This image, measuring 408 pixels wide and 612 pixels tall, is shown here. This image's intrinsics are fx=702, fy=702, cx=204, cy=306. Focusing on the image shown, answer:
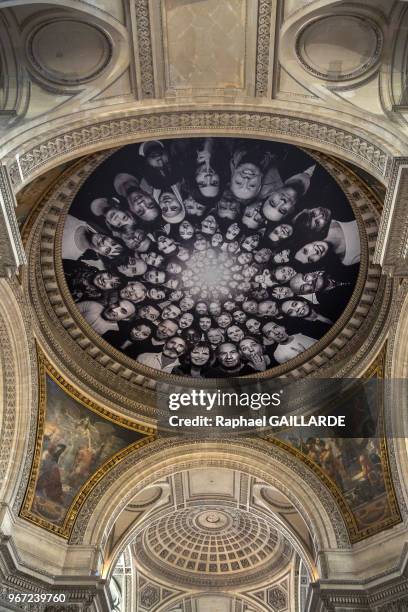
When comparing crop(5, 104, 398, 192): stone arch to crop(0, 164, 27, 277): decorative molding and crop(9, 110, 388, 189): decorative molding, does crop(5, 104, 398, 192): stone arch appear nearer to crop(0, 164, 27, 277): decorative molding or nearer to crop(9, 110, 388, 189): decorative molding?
crop(9, 110, 388, 189): decorative molding

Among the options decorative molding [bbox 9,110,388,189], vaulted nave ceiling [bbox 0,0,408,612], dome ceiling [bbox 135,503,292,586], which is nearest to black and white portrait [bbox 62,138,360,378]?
vaulted nave ceiling [bbox 0,0,408,612]

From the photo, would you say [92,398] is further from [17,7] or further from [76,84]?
[17,7]

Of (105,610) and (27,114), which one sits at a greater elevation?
(27,114)

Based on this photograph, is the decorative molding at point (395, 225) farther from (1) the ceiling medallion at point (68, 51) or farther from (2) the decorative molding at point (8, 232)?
(2) the decorative molding at point (8, 232)

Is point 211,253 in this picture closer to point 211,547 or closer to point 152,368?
point 152,368

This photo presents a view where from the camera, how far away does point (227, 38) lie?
35.1 ft

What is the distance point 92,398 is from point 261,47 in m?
8.58

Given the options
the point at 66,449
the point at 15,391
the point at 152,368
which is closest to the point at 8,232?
the point at 15,391

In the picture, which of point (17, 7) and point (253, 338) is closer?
point (17, 7)

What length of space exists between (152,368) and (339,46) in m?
8.89

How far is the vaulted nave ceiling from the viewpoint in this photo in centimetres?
1031

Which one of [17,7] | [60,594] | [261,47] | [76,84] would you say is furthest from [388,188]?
[60,594]

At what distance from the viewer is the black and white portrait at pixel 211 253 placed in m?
14.2

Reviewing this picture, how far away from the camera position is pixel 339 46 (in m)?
10.5
